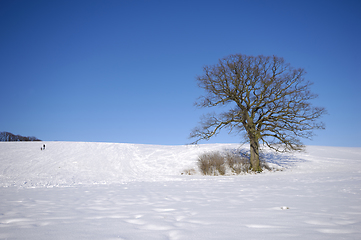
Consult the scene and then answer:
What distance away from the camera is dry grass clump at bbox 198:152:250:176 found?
664 inches

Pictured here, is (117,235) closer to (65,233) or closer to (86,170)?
(65,233)

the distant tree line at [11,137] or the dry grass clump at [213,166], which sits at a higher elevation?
the distant tree line at [11,137]

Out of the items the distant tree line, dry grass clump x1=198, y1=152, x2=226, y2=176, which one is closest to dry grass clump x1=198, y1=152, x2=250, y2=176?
dry grass clump x1=198, y1=152, x2=226, y2=176

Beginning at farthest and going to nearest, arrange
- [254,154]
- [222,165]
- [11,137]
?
[11,137]
[254,154]
[222,165]

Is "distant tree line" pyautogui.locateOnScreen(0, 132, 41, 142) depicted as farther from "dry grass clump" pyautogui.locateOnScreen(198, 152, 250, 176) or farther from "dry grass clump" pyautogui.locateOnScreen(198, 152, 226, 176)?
"dry grass clump" pyautogui.locateOnScreen(198, 152, 250, 176)

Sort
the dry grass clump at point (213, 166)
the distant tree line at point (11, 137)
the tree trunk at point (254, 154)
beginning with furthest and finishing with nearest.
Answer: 1. the distant tree line at point (11, 137)
2. the tree trunk at point (254, 154)
3. the dry grass clump at point (213, 166)


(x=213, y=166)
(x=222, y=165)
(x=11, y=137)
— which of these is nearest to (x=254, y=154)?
(x=222, y=165)

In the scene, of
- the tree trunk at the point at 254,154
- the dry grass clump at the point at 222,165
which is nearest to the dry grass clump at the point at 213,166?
the dry grass clump at the point at 222,165

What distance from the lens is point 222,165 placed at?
17.1m

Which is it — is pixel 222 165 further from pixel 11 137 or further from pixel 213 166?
pixel 11 137

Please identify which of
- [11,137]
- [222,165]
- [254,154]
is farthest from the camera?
[11,137]

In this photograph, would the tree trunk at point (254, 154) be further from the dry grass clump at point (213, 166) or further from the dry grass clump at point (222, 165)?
the dry grass clump at point (213, 166)

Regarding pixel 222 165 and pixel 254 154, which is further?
pixel 254 154

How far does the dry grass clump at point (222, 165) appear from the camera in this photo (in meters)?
16.9
